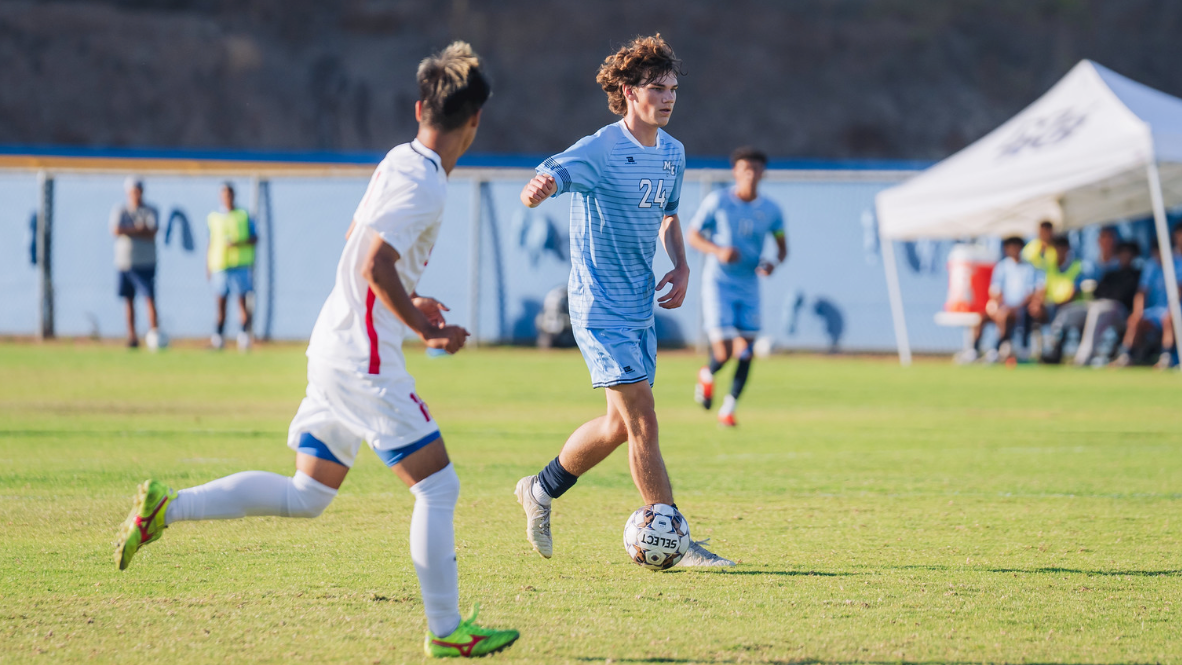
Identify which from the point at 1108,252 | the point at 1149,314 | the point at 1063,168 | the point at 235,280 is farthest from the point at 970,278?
the point at 235,280

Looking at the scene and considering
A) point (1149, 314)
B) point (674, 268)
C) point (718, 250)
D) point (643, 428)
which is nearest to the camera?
point (643, 428)

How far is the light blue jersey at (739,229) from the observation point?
10703 millimetres

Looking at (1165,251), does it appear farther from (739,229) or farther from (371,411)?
(371,411)

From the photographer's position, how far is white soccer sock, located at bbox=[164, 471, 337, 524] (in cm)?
408

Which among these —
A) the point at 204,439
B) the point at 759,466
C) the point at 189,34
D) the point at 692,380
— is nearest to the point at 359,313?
the point at 759,466

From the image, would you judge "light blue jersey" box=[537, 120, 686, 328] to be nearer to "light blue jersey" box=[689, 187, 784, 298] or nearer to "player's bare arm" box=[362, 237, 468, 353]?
"player's bare arm" box=[362, 237, 468, 353]

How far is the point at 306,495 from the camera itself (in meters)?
4.07

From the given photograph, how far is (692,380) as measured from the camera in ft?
51.9

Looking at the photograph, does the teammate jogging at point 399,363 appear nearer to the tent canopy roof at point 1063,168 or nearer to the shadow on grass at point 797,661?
the shadow on grass at point 797,661

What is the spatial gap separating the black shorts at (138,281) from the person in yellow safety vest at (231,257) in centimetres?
100

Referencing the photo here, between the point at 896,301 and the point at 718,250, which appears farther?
the point at 896,301

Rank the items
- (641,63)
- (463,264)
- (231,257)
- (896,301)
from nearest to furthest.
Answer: (641,63)
(231,257)
(896,301)
(463,264)

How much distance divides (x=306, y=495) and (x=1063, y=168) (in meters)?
13.7

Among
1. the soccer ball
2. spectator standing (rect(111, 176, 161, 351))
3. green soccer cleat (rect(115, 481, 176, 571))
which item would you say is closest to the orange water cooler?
spectator standing (rect(111, 176, 161, 351))
